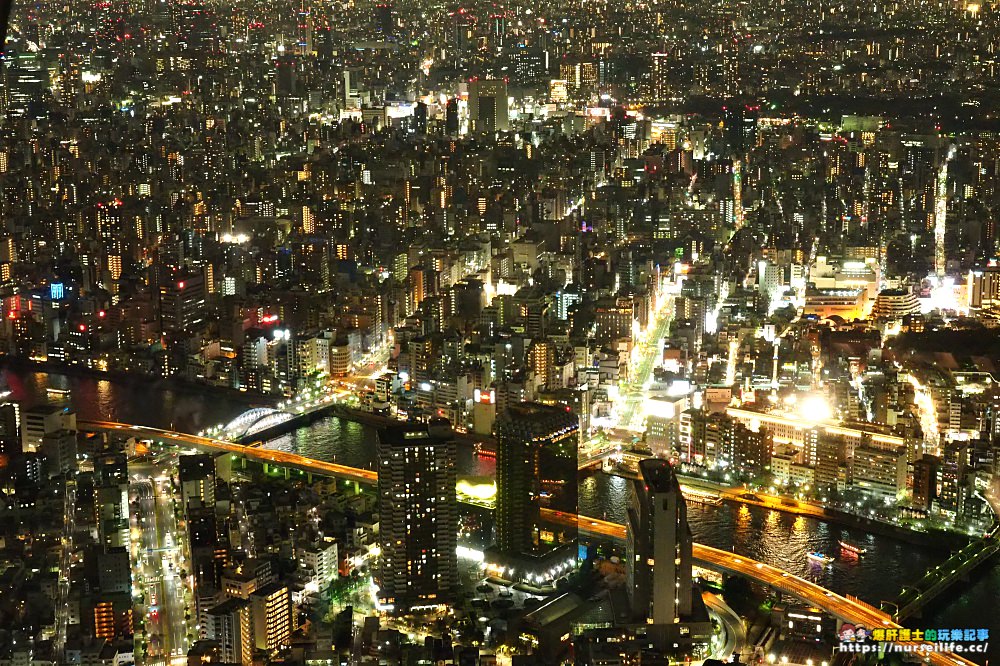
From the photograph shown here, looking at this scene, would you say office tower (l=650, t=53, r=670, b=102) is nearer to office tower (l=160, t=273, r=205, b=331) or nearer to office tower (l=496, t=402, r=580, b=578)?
office tower (l=160, t=273, r=205, b=331)

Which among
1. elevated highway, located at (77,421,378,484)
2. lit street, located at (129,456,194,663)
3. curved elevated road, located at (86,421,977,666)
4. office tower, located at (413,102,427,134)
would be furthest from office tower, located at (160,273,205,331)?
office tower, located at (413,102,427,134)

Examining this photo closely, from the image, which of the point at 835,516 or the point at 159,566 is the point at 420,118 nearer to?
the point at 835,516

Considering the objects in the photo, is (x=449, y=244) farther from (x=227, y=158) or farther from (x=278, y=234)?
(x=227, y=158)

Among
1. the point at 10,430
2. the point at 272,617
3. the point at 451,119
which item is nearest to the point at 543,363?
the point at 10,430

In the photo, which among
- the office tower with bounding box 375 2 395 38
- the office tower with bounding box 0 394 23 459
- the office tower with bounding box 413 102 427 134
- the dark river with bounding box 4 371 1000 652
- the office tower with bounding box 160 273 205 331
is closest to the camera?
the dark river with bounding box 4 371 1000 652

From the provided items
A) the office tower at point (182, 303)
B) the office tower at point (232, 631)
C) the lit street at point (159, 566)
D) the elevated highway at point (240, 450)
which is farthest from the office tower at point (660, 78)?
the office tower at point (232, 631)

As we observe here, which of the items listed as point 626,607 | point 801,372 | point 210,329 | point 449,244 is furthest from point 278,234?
point 626,607
